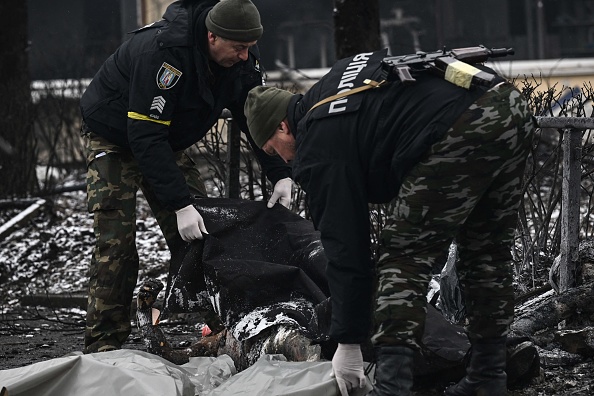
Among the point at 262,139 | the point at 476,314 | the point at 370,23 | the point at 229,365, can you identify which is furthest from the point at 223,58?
the point at 370,23

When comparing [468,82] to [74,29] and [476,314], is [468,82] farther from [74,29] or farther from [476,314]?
[74,29]

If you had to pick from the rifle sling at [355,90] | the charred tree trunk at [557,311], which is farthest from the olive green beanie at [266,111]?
the charred tree trunk at [557,311]

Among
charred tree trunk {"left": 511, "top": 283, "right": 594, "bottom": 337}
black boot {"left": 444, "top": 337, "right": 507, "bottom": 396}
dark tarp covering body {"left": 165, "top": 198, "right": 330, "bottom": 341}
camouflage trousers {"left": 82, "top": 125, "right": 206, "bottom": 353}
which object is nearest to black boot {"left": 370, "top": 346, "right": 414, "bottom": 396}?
black boot {"left": 444, "top": 337, "right": 507, "bottom": 396}

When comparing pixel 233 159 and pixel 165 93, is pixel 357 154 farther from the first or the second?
pixel 233 159

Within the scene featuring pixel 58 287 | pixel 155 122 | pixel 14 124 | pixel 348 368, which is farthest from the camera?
pixel 14 124

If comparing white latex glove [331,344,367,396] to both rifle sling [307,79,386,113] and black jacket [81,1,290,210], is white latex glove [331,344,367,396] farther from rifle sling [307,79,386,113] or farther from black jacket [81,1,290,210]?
black jacket [81,1,290,210]

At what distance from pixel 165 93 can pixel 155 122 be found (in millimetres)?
130

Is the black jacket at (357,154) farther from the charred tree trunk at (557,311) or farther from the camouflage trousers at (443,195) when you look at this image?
the charred tree trunk at (557,311)

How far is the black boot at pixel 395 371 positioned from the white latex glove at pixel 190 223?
126 cm

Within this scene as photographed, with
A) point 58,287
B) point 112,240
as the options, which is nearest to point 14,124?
point 58,287

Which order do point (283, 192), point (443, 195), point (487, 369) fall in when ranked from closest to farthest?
point (443, 195)
point (487, 369)
point (283, 192)

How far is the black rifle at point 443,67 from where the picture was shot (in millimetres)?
3213

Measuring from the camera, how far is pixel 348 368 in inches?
133

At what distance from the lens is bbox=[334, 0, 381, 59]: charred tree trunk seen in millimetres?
7852
